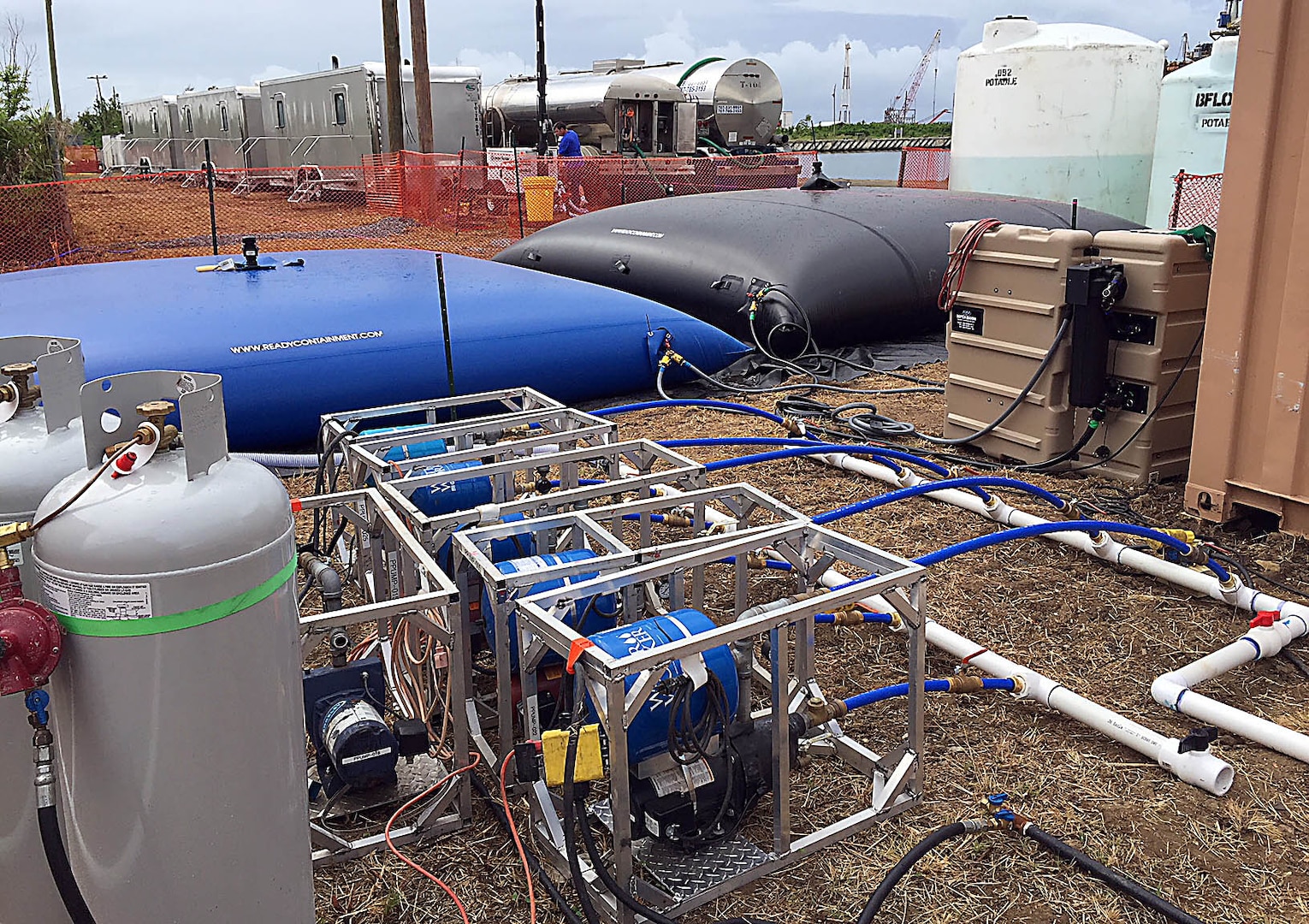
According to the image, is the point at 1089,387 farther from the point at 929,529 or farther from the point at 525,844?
the point at 525,844

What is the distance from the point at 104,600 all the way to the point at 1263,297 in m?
4.90

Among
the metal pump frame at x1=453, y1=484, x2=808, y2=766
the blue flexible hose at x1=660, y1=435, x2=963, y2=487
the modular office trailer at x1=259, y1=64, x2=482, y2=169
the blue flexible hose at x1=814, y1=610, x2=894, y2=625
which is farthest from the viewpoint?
the modular office trailer at x1=259, y1=64, x2=482, y2=169

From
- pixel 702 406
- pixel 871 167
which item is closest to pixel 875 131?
pixel 871 167

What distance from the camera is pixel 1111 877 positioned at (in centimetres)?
280

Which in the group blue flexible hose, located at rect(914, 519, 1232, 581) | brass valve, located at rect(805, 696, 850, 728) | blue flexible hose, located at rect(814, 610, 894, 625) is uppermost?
blue flexible hose, located at rect(914, 519, 1232, 581)

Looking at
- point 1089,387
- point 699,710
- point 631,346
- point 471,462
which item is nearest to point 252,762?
point 699,710

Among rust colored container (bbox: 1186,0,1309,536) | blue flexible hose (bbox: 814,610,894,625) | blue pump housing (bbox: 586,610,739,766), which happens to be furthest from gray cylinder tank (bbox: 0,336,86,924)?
rust colored container (bbox: 1186,0,1309,536)

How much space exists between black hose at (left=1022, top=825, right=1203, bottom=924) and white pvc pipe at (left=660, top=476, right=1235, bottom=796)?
0.53 metres

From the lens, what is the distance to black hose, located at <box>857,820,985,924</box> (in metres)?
2.65

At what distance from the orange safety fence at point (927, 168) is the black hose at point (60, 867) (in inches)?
785

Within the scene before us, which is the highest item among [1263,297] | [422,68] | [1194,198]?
[422,68]

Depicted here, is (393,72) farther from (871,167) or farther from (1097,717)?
(1097,717)

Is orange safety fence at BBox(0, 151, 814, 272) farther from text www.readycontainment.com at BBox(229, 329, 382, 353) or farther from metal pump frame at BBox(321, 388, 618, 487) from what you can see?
metal pump frame at BBox(321, 388, 618, 487)

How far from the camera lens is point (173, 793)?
1992 millimetres
